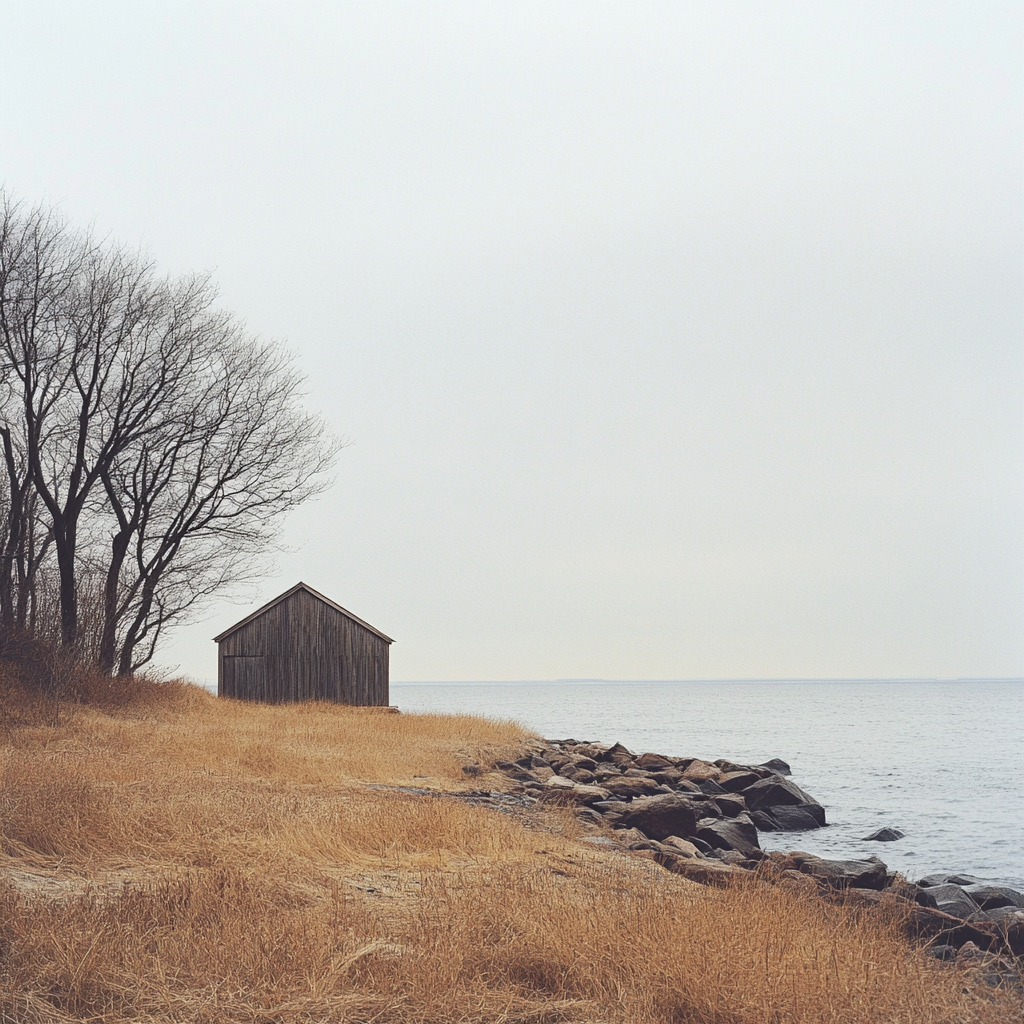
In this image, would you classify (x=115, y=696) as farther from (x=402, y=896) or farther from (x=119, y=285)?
(x=402, y=896)

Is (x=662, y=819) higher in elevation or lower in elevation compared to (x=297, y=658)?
lower

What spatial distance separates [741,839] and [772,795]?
276 inches

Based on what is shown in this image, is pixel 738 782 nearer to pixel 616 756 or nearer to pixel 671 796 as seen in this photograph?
pixel 616 756

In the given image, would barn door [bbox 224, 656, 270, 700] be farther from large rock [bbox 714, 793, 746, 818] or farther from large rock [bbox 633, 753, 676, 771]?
large rock [bbox 714, 793, 746, 818]

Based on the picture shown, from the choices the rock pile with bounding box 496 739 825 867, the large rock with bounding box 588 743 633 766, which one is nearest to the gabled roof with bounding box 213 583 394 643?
the rock pile with bounding box 496 739 825 867

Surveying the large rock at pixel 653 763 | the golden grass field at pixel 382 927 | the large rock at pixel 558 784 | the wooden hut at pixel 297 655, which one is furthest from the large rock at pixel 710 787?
the wooden hut at pixel 297 655

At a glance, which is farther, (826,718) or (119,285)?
(826,718)

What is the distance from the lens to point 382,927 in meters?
6.67

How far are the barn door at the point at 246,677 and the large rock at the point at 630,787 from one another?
18033mm

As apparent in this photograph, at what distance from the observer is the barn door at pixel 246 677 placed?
118ft

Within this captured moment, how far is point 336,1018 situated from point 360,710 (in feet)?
93.8

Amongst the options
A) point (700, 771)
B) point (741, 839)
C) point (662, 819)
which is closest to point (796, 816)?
point (700, 771)

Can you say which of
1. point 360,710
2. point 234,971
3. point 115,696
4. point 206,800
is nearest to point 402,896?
point 234,971

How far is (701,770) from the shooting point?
26062 millimetres
